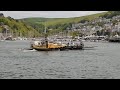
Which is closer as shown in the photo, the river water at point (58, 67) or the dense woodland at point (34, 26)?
the river water at point (58, 67)

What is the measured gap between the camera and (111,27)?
128375 millimetres

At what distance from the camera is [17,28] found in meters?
126

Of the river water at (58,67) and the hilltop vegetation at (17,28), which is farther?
the hilltop vegetation at (17,28)

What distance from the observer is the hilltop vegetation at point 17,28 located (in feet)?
402

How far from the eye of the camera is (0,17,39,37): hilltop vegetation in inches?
4829

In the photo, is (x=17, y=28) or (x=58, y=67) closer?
(x=58, y=67)

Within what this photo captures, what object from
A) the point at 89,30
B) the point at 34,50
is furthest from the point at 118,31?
the point at 34,50

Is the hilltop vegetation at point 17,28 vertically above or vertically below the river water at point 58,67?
above

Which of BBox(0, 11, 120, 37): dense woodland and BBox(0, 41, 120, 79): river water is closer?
BBox(0, 41, 120, 79): river water

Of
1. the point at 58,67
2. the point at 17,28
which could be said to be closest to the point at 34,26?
the point at 17,28

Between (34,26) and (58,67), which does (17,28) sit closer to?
(34,26)
